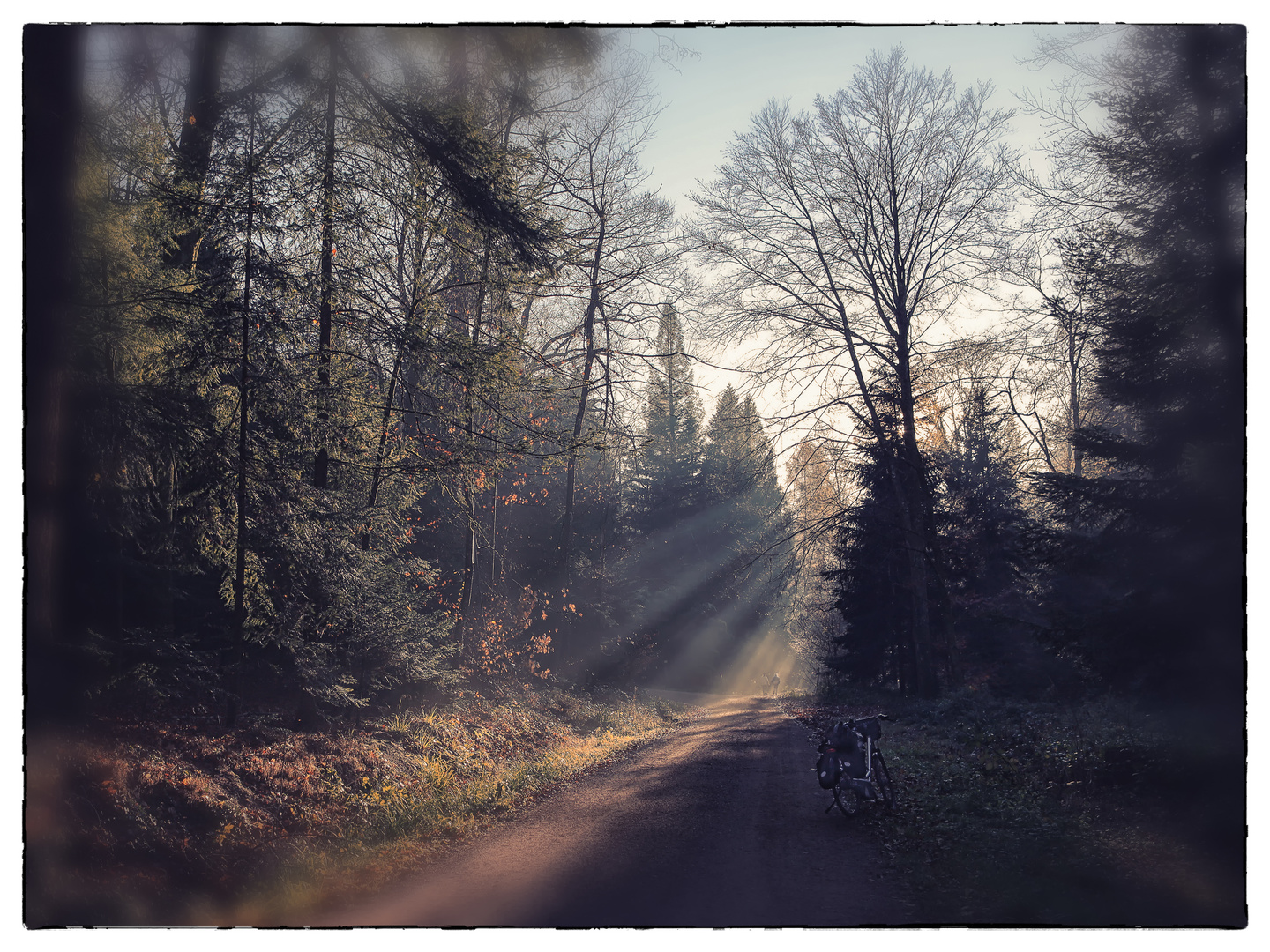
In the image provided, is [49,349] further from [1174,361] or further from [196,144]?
[1174,361]

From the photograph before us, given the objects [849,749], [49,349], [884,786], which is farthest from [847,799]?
[49,349]

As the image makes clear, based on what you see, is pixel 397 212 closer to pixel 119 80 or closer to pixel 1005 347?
pixel 119 80

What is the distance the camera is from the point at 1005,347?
1028cm

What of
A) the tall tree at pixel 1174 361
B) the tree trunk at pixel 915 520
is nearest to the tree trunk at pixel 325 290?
the tall tree at pixel 1174 361

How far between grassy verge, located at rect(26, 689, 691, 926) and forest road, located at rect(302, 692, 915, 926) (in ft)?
1.62

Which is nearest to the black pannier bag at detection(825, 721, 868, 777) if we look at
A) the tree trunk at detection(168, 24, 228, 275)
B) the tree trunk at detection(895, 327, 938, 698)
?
the tree trunk at detection(895, 327, 938, 698)

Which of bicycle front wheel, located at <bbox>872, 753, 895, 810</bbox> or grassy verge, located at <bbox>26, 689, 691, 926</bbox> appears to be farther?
bicycle front wheel, located at <bbox>872, 753, 895, 810</bbox>

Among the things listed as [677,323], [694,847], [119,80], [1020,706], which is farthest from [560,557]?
[119,80]

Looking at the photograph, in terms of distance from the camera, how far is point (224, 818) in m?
5.48

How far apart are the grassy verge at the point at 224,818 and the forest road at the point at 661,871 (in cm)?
50

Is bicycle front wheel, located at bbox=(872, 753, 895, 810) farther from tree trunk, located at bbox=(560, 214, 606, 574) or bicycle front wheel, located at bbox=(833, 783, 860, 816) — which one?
tree trunk, located at bbox=(560, 214, 606, 574)

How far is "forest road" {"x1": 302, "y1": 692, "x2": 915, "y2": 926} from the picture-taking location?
4711 millimetres

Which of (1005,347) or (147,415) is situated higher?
(1005,347)

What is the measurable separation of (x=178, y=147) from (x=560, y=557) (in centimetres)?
1355
